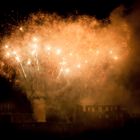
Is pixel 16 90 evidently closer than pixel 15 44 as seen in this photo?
No

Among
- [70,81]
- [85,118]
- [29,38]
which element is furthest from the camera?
[70,81]

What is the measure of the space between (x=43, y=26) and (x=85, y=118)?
412 cm

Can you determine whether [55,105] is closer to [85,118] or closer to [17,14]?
[85,118]

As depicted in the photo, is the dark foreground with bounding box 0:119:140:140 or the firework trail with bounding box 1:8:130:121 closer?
the dark foreground with bounding box 0:119:140:140

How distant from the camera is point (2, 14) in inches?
515

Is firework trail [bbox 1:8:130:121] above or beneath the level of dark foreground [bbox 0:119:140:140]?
above

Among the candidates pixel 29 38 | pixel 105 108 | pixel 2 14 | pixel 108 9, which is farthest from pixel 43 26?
pixel 105 108

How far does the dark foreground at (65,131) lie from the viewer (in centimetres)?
977

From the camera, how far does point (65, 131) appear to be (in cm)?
988

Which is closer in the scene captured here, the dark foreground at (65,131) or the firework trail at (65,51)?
the dark foreground at (65,131)

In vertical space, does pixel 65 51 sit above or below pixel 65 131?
above

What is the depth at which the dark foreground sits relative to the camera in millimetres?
9766

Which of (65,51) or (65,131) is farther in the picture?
(65,51)

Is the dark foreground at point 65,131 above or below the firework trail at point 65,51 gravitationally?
below
